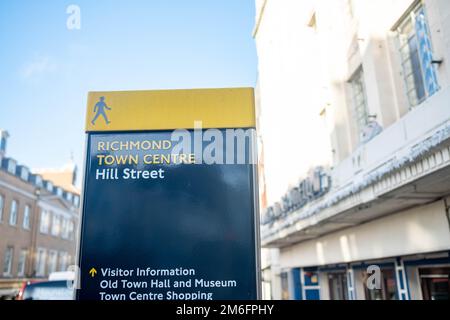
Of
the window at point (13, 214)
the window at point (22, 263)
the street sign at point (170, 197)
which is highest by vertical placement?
the window at point (13, 214)

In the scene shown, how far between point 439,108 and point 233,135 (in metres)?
4.17

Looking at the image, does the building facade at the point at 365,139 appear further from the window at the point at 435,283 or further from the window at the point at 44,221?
the window at the point at 44,221

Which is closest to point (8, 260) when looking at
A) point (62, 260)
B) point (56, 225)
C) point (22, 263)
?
point (22, 263)

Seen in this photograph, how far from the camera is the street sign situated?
2451 mm

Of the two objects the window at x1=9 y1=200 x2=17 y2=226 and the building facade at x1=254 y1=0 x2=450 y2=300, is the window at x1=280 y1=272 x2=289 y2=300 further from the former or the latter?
the window at x1=9 y1=200 x2=17 y2=226

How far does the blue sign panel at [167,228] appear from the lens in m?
2.45

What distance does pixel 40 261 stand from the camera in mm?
31781

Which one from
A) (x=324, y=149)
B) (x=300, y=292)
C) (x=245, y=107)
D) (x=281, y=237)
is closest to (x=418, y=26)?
(x=324, y=149)

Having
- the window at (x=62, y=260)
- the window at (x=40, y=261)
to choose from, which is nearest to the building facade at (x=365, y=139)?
the window at (x=40, y=261)

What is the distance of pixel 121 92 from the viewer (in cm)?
276

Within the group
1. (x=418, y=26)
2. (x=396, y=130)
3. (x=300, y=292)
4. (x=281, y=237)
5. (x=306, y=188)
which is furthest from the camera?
(x=300, y=292)

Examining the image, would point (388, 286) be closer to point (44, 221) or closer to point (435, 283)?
point (435, 283)

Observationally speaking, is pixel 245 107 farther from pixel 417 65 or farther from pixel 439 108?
pixel 417 65

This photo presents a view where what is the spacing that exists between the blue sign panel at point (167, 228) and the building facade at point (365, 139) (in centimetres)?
87
